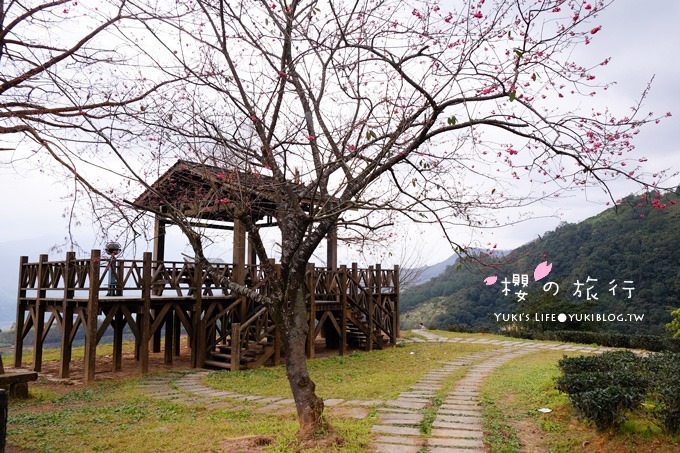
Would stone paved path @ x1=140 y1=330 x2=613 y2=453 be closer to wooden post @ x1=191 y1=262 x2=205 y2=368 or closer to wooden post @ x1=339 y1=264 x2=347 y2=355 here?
wooden post @ x1=191 y1=262 x2=205 y2=368

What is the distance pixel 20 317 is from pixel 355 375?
8426 millimetres

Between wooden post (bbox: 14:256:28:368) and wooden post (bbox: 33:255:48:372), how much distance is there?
38.6 inches

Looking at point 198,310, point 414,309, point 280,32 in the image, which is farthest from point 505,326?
point 280,32

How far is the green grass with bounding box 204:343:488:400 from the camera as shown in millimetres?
8602

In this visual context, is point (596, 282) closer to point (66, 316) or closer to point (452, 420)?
point (452, 420)

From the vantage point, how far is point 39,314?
38.9ft

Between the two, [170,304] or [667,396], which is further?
[170,304]

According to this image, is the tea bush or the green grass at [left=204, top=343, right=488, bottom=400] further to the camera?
the green grass at [left=204, top=343, right=488, bottom=400]

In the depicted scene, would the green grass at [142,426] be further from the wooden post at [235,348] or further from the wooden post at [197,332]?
the wooden post at [197,332]

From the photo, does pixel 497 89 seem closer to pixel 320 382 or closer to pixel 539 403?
pixel 539 403

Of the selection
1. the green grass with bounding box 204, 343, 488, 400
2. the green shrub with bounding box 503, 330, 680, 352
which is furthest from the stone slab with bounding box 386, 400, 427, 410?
the green shrub with bounding box 503, 330, 680, 352

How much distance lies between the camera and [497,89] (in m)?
4.60

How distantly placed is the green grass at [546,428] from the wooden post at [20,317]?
424 inches

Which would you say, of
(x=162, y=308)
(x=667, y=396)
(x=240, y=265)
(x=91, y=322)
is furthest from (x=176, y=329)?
(x=667, y=396)
